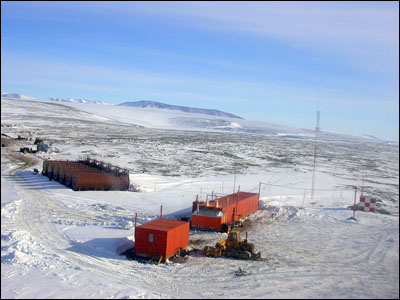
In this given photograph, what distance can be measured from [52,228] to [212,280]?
7.24m

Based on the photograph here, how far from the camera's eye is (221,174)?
1329 inches

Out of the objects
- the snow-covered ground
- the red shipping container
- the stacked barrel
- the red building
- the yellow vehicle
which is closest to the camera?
the snow-covered ground

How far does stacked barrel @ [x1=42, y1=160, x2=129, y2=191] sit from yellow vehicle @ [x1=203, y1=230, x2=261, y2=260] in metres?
11.5

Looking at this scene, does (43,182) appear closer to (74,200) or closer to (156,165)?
(74,200)

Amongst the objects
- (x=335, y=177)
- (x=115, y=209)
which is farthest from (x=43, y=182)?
(x=335, y=177)

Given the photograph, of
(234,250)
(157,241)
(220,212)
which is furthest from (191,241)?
(157,241)

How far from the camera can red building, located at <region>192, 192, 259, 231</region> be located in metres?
18.2

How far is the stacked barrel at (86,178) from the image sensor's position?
23688 millimetres

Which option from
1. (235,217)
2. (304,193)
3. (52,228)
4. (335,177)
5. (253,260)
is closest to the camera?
(253,260)

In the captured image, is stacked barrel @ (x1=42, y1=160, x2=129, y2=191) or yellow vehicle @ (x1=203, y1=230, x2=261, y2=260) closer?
yellow vehicle @ (x1=203, y1=230, x2=261, y2=260)

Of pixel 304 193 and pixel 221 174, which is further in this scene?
pixel 221 174

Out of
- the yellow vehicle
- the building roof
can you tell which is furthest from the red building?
the yellow vehicle

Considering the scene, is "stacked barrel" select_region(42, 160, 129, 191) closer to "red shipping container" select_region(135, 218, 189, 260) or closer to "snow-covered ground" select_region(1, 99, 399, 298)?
"snow-covered ground" select_region(1, 99, 399, 298)

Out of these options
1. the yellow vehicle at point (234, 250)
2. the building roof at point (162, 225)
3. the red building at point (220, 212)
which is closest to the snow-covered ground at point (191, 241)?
the yellow vehicle at point (234, 250)
